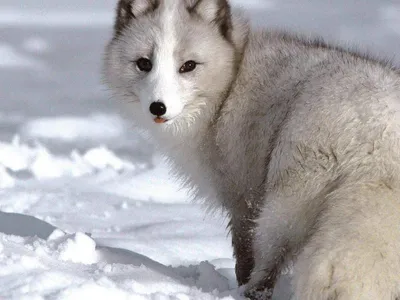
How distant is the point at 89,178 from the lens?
7.00m

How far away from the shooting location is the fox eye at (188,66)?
4.26 m

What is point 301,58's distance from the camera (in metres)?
4.18

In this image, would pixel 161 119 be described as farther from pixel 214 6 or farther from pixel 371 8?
pixel 371 8

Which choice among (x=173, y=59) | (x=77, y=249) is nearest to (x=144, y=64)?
(x=173, y=59)

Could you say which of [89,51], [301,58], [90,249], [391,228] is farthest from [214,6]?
[89,51]

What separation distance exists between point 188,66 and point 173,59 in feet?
0.40

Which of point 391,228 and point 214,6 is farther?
point 214,6

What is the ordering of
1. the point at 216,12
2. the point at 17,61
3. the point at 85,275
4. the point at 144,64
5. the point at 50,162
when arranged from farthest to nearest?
the point at 17,61, the point at 50,162, the point at 216,12, the point at 144,64, the point at 85,275

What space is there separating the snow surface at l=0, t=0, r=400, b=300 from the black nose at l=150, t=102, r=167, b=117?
744 mm

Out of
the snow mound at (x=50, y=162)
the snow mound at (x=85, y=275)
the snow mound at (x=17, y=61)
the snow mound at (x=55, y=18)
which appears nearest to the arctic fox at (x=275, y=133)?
the snow mound at (x=85, y=275)

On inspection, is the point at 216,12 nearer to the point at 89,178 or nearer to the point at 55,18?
the point at 89,178

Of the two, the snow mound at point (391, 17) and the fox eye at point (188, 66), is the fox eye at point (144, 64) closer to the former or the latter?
the fox eye at point (188, 66)

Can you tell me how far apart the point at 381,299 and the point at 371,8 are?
28.1 feet

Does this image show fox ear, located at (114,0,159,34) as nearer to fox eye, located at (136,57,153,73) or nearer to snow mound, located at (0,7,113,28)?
fox eye, located at (136,57,153,73)
